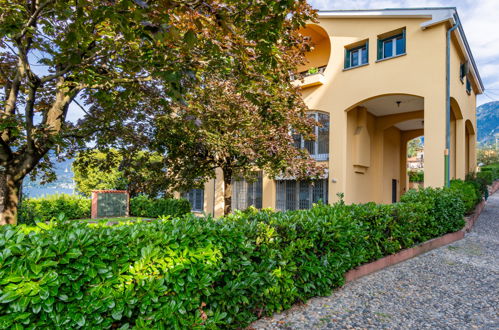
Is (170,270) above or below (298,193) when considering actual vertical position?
above

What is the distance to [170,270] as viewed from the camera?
2.70 metres

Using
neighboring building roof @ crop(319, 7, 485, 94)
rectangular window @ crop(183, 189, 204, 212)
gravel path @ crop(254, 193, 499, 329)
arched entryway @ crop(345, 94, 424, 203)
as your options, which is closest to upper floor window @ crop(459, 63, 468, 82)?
neighboring building roof @ crop(319, 7, 485, 94)

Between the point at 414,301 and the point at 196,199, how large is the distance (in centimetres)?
1723

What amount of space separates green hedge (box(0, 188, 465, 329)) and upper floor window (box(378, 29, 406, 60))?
10.3m

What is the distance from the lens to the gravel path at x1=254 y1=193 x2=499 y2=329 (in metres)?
3.54

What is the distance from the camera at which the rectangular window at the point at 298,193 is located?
14.6 m

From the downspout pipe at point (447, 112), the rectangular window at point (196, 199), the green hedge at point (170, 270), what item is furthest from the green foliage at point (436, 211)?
the rectangular window at point (196, 199)

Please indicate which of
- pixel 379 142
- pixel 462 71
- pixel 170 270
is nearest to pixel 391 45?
pixel 462 71

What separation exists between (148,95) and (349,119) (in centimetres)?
967

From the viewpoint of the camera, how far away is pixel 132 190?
34.0ft

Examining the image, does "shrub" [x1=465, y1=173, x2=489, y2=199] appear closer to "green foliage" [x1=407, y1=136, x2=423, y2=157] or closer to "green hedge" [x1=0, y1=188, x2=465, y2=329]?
"green hedge" [x1=0, y1=188, x2=465, y2=329]

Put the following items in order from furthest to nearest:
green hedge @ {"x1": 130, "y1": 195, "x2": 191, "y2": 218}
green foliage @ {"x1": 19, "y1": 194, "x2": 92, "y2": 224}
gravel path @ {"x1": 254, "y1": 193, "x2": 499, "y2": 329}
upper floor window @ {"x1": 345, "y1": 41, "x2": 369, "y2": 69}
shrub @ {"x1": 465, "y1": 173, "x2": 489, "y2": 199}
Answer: green foliage @ {"x1": 19, "y1": 194, "x2": 92, "y2": 224}
green hedge @ {"x1": 130, "y1": 195, "x2": 191, "y2": 218}
upper floor window @ {"x1": 345, "y1": 41, "x2": 369, "y2": 69}
shrub @ {"x1": 465, "y1": 173, "x2": 489, "y2": 199}
gravel path @ {"x1": 254, "y1": 193, "x2": 499, "y2": 329}

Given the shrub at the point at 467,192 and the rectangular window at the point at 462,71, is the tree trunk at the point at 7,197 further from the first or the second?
the rectangular window at the point at 462,71

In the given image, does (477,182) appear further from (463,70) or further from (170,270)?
(170,270)
